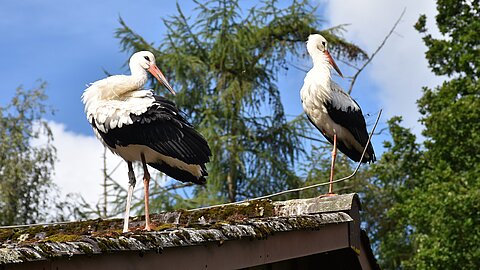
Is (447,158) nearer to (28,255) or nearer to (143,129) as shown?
(143,129)

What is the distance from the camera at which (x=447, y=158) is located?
589 inches

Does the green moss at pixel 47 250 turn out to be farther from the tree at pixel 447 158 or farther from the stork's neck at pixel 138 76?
the tree at pixel 447 158

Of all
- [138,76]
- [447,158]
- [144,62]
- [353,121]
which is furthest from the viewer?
[447,158]

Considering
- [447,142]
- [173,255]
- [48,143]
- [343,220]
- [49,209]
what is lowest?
[173,255]

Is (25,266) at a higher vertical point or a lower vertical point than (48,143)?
lower

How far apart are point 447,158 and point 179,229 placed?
12538mm

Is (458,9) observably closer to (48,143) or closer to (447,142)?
(447,142)

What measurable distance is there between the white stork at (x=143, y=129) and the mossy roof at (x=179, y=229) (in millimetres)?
284

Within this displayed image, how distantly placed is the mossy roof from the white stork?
284mm

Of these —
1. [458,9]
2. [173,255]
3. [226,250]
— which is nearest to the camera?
[173,255]

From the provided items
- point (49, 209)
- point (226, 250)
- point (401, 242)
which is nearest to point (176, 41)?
point (49, 209)

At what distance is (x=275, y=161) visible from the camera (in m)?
20.8

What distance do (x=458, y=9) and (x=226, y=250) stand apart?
13.9 meters

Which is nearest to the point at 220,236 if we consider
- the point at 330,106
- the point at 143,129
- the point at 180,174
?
the point at 143,129
